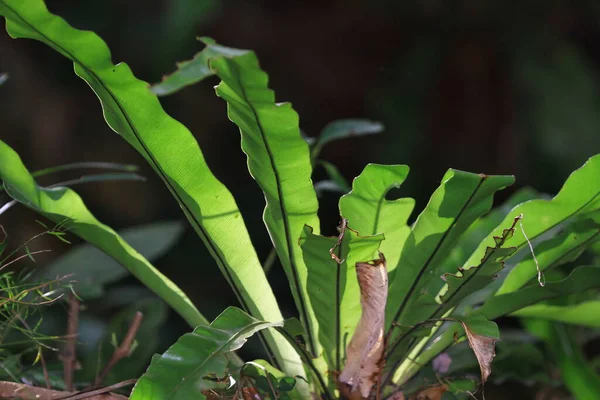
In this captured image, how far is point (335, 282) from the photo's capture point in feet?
1.46

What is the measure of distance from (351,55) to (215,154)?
568 mm

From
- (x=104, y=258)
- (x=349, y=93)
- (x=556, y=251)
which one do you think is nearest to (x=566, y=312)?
(x=556, y=251)

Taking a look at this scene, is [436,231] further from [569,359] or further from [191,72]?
[569,359]

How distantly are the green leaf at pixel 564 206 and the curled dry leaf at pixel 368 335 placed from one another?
0.10 metres

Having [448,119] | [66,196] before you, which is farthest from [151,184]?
[66,196]

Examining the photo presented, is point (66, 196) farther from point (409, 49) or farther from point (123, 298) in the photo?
point (409, 49)

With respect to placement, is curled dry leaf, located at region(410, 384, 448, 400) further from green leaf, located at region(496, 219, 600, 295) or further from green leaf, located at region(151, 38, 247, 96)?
green leaf, located at region(151, 38, 247, 96)

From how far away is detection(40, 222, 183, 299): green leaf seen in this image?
2.52 feet

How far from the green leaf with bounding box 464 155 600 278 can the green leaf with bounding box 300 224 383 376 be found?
106mm

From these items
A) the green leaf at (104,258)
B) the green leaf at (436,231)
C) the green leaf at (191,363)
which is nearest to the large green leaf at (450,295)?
the green leaf at (436,231)

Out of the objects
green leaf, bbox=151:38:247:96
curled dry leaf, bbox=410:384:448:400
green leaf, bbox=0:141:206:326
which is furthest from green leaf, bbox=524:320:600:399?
green leaf, bbox=151:38:247:96

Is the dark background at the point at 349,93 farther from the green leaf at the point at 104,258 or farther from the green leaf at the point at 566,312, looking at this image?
the green leaf at the point at 566,312

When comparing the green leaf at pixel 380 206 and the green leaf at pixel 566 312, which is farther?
the green leaf at pixel 566 312

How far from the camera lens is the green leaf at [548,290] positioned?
475 millimetres
